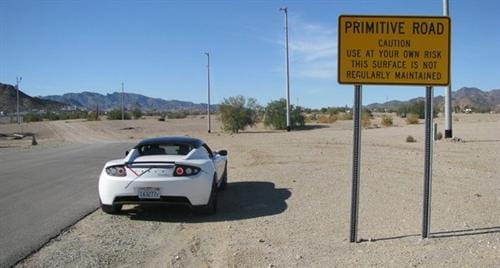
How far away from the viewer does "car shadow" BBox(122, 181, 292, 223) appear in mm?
10062

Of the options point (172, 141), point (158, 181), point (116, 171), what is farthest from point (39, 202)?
point (158, 181)

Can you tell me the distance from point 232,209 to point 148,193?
5.96 ft

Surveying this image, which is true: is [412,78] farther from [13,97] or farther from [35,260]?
[13,97]

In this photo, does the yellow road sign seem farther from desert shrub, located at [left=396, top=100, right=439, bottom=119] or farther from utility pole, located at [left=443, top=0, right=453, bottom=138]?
desert shrub, located at [left=396, top=100, right=439, bottom=119]

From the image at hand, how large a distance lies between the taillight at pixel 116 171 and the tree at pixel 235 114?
169ft

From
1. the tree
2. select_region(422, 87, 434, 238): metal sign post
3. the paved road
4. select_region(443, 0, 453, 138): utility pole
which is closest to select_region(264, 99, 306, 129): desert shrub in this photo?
the tree

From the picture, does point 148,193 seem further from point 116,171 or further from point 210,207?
point 210,207

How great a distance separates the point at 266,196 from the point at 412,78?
5.14m

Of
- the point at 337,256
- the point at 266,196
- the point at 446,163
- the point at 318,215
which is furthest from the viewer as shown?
the point at 446,163

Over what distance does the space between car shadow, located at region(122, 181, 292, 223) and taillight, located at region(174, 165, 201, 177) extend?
78 centimetres

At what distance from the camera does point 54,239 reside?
8.55 m

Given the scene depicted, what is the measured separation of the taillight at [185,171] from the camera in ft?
31.8

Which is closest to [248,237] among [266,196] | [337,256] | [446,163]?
[337,256]

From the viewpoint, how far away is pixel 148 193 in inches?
378
